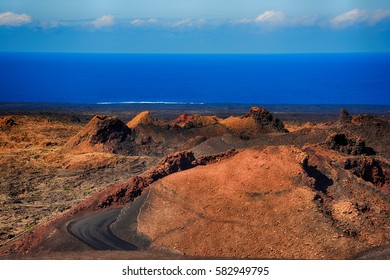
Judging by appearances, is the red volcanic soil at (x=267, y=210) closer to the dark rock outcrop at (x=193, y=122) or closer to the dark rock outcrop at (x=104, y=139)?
the dark rock outcrop at (x=104, y=139)

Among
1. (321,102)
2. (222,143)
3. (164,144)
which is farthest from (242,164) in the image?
(321,102)

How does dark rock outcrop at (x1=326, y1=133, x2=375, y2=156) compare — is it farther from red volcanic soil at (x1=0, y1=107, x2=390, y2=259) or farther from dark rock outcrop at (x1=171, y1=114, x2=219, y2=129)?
dark rock outcrop at (x1=171, y1=114, x2=219, y2=129)

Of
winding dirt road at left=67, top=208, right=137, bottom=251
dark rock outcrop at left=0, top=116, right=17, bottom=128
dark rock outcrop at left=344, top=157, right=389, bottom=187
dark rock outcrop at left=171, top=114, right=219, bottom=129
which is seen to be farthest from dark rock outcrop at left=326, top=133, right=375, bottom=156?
dark rock outcrop at left=0, top=116, right=17, bottom=128

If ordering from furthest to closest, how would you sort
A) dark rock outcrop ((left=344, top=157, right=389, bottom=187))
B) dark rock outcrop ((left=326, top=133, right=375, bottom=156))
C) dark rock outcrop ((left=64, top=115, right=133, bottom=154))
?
1. dark rock outcrop ((left=64, top=115, right=133, bottom=154))
2. dark rock outcrop ((left=326, top=133, right=375, bottom=156))
3. dark rock outcrop ((left=344, top=157, right=389, bottom=187))

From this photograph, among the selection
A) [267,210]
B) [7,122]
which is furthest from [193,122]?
[267,210]

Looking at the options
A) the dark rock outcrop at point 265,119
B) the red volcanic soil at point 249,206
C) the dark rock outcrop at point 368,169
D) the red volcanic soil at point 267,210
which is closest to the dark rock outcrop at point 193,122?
the dark rock outcrop at point 265,119

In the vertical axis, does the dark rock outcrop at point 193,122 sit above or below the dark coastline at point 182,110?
above

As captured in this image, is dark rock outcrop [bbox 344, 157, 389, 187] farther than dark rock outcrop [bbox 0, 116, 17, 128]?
No
